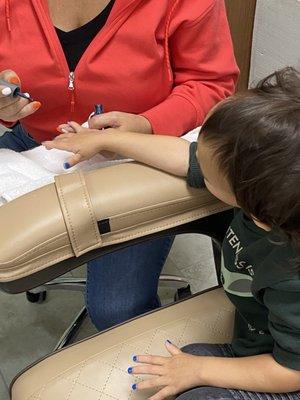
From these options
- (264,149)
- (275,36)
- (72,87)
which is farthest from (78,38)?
(275,36)

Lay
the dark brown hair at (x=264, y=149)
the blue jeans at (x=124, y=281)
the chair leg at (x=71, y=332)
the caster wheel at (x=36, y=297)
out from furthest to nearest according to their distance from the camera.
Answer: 1. the caster wheel at (x=36, y=297)
2. the chair leg at (x=71, y=332)
3. the blue jeans at (x=124, y=281)
4. the dark brown hair at (x=264, y=149)

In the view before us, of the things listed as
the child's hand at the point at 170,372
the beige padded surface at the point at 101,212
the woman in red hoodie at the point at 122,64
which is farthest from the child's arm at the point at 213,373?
the woman in red hoodie at the point at 122,64

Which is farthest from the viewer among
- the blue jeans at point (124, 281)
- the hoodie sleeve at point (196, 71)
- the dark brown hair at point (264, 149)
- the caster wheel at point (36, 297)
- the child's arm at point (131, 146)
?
the caster wheel at point (36, 297)

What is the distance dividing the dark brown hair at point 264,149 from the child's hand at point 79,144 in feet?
0.86

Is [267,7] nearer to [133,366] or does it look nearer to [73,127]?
[73,127]

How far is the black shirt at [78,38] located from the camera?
1054 millimetres

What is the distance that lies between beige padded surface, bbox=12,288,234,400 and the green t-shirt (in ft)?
0.15

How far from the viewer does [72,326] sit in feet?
4.75

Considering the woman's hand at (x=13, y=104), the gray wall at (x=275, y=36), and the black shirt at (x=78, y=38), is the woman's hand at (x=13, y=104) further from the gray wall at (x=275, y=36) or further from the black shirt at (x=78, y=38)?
the gray wall at (x=275, y=36)

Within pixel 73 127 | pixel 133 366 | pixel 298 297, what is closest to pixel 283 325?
pixel 298 297

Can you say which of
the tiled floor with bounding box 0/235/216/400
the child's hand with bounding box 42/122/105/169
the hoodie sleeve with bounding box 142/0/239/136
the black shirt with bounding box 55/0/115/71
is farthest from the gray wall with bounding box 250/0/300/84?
the child's hand with bounding box 42/122/105/169

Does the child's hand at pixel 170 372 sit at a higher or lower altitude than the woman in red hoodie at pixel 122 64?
lower

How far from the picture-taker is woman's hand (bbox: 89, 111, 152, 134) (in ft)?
3.26

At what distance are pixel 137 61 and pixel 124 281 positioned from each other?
1.37 feet
